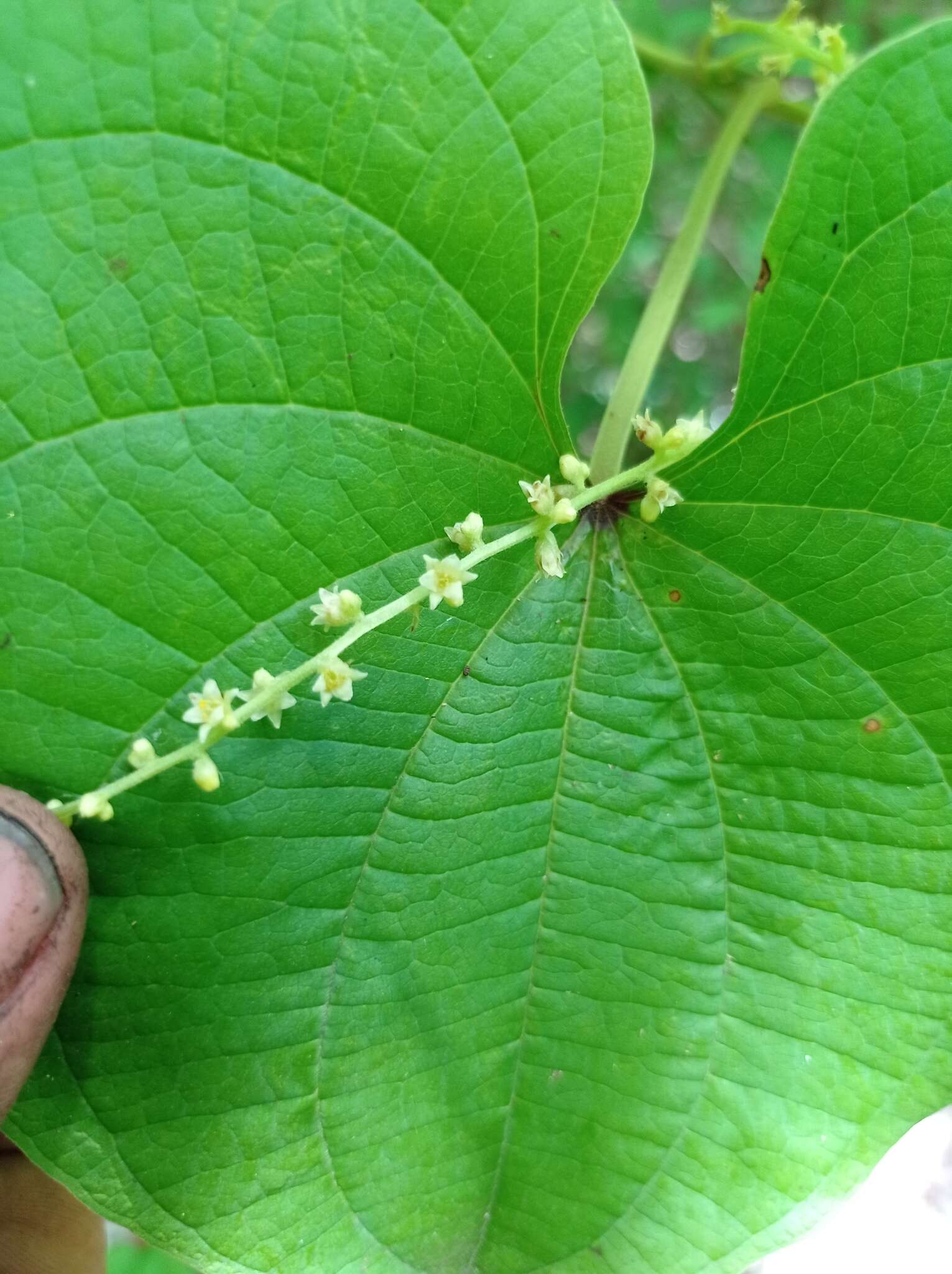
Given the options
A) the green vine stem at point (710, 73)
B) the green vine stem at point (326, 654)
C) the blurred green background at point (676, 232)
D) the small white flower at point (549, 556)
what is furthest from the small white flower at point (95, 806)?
the blurred green background at point (676, 232)

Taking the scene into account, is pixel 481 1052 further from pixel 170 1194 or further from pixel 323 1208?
pixel 170 1194

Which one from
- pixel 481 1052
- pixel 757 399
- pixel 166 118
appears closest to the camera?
pixel 166 118

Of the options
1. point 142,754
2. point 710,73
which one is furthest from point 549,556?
point 710,73

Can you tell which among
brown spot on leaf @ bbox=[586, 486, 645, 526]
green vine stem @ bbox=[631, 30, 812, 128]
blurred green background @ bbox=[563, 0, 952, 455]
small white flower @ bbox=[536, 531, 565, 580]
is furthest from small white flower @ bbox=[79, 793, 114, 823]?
green vine stem @ bbox=[631, 30, 812, 128]

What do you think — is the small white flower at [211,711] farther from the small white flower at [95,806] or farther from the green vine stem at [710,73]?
the green vine stem at [710,73]

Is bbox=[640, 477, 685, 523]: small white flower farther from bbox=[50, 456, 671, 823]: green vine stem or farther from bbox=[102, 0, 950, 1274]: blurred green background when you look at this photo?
bbox=[102, 0, 950, 1274]: blurred green background

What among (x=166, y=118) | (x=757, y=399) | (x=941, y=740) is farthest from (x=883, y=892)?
(x=166, y=118)
